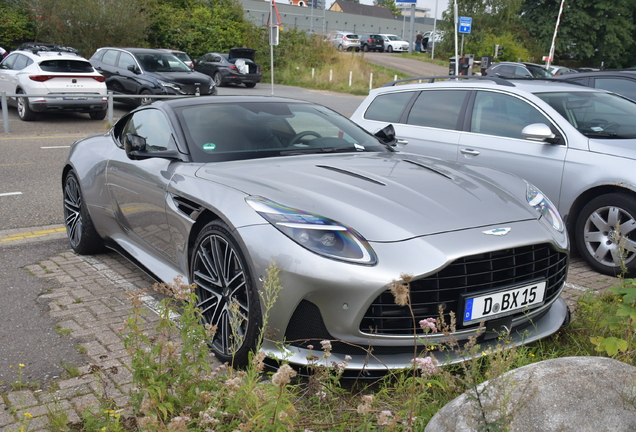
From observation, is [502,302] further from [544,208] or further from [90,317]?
[90,317]

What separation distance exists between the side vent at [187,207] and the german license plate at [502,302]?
159 centimetres

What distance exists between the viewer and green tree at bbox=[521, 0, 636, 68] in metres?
49.4

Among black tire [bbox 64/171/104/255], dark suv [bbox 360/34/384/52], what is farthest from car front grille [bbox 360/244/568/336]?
dark suv [bbox 360/34/384/52]

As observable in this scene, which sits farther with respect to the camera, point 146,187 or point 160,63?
point 160,63

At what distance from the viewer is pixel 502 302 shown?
3.16 meters

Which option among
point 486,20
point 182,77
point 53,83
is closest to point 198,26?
point 182,77

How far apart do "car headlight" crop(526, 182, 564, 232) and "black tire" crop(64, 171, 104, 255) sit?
11.6 ft

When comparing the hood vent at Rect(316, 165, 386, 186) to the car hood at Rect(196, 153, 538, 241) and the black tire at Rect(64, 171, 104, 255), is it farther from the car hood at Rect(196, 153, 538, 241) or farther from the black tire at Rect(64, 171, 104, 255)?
the black tire at Rect(64, 171, 104, 255)

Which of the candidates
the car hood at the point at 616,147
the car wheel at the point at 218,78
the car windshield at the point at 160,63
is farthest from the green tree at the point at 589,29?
the car hood at the point at 616,147

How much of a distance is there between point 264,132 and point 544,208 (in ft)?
6.38

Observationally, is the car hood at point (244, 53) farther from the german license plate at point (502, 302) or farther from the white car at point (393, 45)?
the german license plate at point (502, 302)

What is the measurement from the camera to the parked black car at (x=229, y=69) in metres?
30.2

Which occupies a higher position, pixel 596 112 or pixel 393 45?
pixel 596 112

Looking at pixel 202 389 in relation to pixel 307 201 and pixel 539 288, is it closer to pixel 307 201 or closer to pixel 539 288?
pixel 307 201
